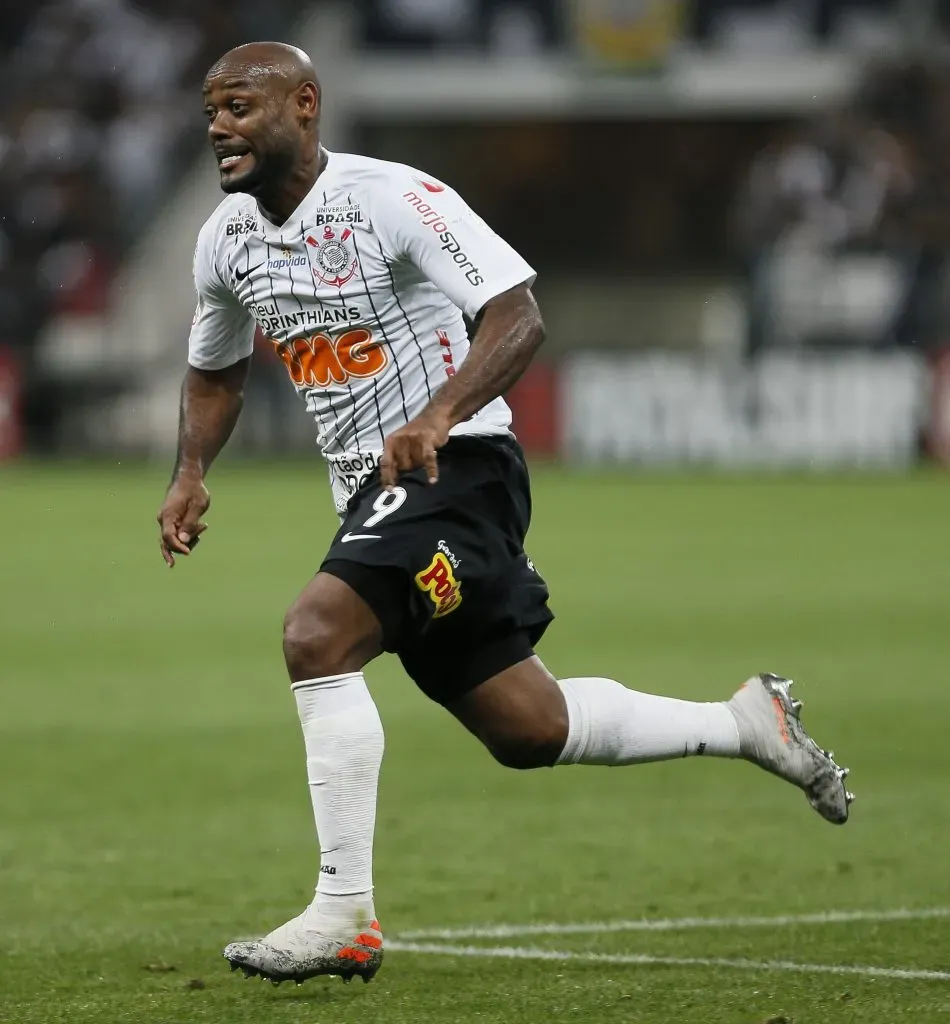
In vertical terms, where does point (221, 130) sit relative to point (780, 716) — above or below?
above

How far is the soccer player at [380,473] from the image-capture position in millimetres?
4812

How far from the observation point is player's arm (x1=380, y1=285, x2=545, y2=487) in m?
4.67

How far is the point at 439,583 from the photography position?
4922 millimetres

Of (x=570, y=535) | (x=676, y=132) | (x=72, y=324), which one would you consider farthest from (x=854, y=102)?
(x=570, y=535)

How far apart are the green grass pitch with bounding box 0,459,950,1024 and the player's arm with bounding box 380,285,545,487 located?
120 cm

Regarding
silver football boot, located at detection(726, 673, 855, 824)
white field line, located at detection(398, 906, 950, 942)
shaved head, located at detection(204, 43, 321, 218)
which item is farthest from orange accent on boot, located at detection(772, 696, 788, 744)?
shaved head, located at detection(204, 43, 321, 218)

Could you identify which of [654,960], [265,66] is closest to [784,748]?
[654,960]

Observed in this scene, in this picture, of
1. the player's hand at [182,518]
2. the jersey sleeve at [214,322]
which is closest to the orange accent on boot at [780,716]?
the player's hand at [182,518]

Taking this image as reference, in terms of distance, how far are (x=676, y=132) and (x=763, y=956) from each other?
26671 mm

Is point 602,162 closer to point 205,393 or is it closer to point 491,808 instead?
point 491,808

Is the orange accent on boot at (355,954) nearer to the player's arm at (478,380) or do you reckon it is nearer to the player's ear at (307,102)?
the player's arm at (478,380)

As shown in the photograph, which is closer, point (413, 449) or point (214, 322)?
point (413, 449)

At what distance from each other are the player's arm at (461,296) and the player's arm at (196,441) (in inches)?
35.6

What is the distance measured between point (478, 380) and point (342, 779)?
36.9 inches
